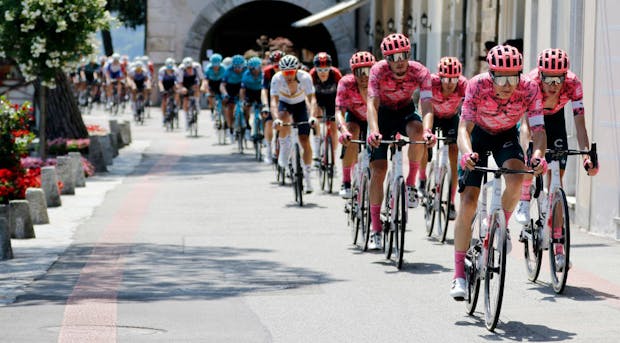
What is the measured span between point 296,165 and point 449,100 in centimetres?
371

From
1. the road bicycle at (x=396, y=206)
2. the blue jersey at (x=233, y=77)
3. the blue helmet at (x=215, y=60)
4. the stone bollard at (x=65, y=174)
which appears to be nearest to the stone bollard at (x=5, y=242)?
the road bicycle at (x=396, y=206)

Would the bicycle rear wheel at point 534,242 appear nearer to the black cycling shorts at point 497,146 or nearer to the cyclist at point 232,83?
the black cycling shorts at point 497,146

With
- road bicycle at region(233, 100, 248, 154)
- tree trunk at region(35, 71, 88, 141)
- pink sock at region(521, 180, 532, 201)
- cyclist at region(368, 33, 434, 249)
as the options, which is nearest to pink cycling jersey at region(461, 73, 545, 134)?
pink sock at region(521, 180, 532, 201)

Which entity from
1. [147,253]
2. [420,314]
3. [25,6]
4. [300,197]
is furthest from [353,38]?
[420,314]

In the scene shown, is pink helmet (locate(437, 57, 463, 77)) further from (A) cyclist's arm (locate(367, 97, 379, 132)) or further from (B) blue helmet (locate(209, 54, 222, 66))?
(B) blue helmet (locate(209, 54, 222, 66))

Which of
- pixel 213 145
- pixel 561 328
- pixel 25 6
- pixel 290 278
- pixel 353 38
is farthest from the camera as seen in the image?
pixel 353 38

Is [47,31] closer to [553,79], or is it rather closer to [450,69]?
[450,69]

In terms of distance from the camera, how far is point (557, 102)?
12.0m

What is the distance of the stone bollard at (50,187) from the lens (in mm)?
18438

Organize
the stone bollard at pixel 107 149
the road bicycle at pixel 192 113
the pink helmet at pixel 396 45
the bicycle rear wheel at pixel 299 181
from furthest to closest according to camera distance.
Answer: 1. the road bicycle at pixel 192 113
2. the stone bollard at pixel 107 149
3. the bicycle rear wheel at pixel 299 181
4. the pink helmet at pixel 396 45

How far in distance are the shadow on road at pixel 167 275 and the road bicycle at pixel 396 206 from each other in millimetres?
679

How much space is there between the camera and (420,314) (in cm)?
1008

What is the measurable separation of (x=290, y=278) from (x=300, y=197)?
609 cm

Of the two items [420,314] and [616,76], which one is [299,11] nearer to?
[616,76]
